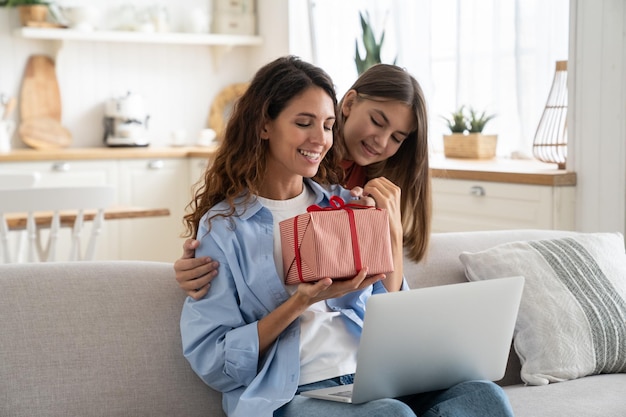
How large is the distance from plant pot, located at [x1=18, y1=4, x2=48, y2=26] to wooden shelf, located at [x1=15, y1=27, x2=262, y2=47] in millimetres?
92

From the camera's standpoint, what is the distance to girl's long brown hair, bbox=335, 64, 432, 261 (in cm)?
216

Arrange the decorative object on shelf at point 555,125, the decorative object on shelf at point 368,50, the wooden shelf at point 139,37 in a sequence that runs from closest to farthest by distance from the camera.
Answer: the decorative object on shelf at point 555,125 < the decorative object on shelf at point 368,50 < the wooden shelf at point 139,37

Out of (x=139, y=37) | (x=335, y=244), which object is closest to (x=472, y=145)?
(x=139, y=37)

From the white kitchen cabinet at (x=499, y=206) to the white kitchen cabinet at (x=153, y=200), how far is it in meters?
1.83

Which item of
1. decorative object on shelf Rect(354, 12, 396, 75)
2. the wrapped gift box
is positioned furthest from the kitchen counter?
the wrapped gift box

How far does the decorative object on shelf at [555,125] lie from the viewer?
11.7 ft

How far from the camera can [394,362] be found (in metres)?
1.56

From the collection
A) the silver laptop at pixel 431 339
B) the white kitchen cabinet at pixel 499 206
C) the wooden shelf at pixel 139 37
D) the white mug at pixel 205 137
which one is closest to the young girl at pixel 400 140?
the silver laptop at pixel 431 339

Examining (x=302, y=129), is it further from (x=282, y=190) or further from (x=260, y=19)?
(x=260, y=19)

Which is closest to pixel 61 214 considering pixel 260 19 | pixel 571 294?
pixel 571 294

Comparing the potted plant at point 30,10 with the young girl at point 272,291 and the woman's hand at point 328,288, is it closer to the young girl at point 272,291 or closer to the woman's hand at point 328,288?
the young girl at point 272,291

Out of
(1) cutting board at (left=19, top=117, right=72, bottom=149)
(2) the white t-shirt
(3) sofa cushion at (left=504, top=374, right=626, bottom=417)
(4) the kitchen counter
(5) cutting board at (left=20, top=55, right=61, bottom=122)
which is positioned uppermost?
(5) cutting board at (left=20, top=55, right=61, bottom=122)

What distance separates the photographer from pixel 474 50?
171 inches

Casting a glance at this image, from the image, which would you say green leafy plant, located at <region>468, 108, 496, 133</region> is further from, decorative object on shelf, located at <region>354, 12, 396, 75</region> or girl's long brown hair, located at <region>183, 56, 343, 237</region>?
girl's long brown hair, located at <region>183, 56, 343, 237</region>
